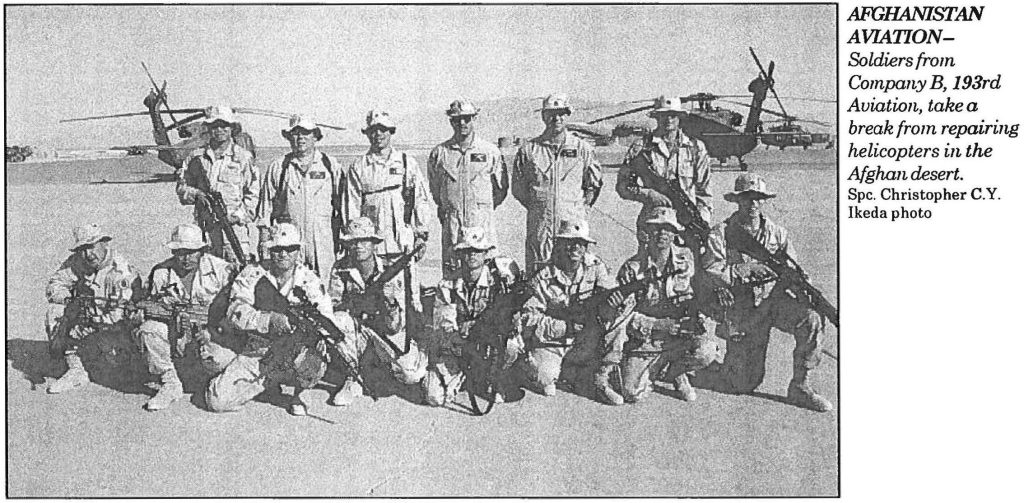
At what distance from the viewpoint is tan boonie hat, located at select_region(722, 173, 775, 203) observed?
8.12 m

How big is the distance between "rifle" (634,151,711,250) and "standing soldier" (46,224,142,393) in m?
3.86

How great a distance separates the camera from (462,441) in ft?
26.3

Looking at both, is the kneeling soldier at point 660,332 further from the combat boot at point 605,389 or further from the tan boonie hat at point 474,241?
the tan boonie hat at point 474,241

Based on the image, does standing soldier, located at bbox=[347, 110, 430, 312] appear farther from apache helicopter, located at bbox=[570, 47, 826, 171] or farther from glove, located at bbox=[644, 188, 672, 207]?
glove, located at bbox=[644, 188, 672, 207]

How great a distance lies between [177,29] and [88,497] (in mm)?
3655

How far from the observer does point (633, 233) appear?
883 centimetres

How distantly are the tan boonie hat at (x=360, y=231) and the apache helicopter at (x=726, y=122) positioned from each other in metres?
1.81

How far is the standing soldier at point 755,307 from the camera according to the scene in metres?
8.03

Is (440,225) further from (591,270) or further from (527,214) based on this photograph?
(591,270)

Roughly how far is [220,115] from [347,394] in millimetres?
2392

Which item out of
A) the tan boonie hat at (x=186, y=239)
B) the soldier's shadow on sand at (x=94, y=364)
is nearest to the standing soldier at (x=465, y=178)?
the tan boonie hat at (x=186, y=239)

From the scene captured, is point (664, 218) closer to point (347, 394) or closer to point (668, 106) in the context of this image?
point (668, 106)

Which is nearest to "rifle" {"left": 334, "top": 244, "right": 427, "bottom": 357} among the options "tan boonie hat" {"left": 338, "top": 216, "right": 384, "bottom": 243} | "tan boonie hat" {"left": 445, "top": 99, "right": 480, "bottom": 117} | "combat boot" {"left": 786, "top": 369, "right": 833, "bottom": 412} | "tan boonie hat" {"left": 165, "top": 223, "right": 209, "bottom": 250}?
"tan boonie hat" {"left": 338, "top": 216, "right": 384, "bottom": 243}

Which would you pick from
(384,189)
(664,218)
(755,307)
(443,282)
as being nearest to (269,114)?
(384,189)
